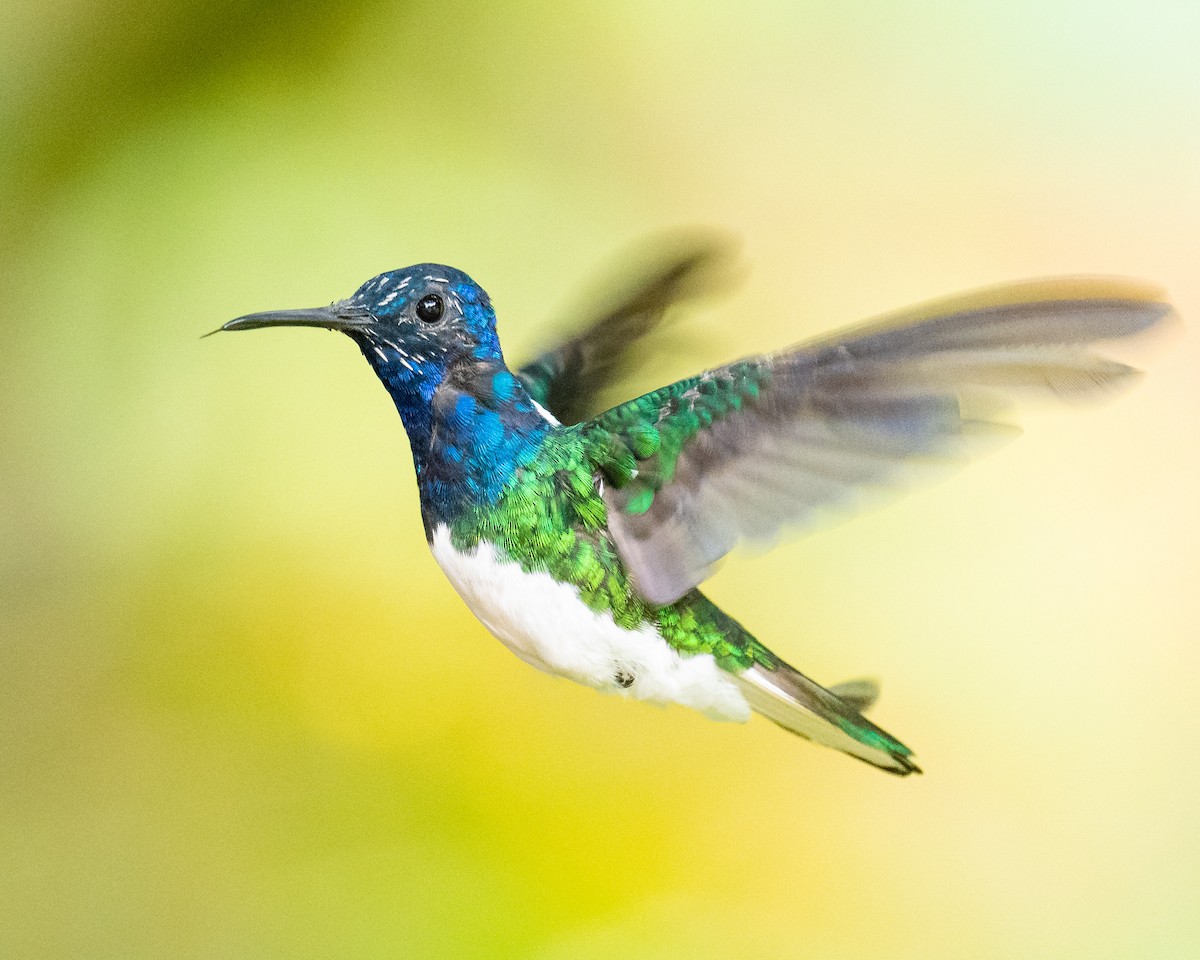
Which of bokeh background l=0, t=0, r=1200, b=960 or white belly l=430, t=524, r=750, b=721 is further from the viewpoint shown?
bokeh background l=0, t=0, r=1200, b=960

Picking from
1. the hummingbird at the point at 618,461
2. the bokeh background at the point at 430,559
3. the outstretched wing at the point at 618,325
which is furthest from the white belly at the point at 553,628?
the bokeh background at the point at 430,559

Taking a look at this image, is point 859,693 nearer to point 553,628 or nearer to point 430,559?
point 553,628

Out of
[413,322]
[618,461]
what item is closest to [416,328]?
[413,322]

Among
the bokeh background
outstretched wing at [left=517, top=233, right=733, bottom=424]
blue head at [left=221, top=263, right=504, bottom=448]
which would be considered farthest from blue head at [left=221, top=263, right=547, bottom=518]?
the bokeh background

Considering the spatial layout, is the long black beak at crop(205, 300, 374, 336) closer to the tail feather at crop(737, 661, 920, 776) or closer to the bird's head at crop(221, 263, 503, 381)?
the bird's head at crop(221, 263, 503, 381)

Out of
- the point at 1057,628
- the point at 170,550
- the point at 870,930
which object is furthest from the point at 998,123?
the point at 170,550

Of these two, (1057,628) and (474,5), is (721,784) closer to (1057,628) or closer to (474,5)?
(1057,628)
